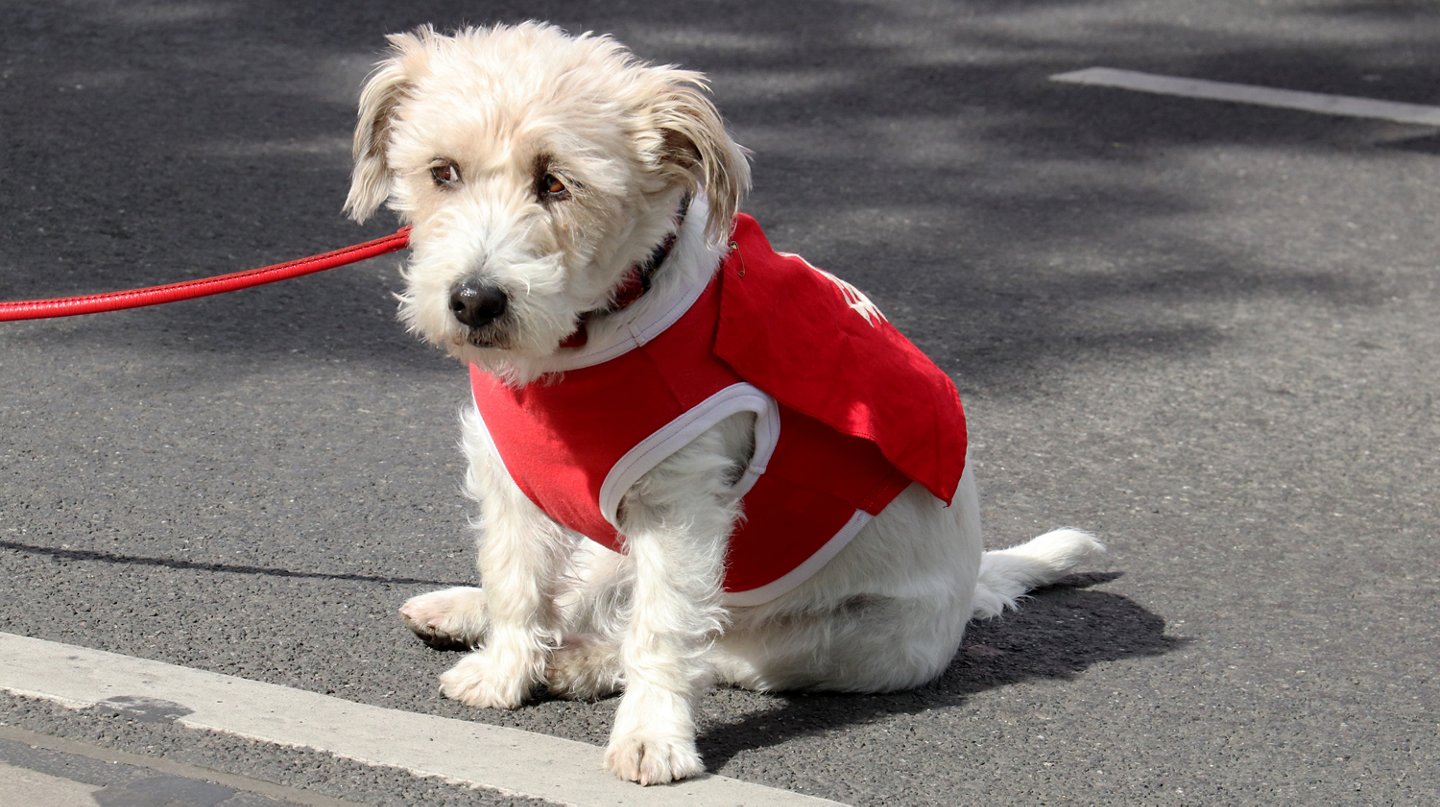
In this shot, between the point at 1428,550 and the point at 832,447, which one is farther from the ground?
the point at 832,447

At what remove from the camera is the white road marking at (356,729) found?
289cm

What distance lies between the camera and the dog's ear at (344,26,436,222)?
2.92m

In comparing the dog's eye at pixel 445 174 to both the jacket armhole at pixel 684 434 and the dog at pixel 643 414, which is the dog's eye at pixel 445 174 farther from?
the jacket armhole at pixel 684 434

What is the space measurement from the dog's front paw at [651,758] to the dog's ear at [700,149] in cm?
92

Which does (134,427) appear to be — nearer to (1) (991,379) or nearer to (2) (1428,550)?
(1) (991,379)

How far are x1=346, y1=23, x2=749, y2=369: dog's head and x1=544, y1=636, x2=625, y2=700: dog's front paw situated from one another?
0.73 m

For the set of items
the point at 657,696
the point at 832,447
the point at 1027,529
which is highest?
the point at 832,447

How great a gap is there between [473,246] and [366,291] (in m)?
3.02

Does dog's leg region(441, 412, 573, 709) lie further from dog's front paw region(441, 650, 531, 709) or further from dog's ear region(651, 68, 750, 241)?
dog's ear region(651, 68, 750, 241)

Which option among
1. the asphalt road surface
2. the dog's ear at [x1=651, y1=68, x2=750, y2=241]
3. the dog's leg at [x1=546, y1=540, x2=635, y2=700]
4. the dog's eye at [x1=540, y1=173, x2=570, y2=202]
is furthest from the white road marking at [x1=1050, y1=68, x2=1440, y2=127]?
the dog's eye at [x1=540, y1=173, x2=570, y2=202]

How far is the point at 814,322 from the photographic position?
3168 millimetres

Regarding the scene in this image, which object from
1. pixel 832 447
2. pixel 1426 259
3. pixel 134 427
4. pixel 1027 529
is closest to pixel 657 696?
pixel 832 447

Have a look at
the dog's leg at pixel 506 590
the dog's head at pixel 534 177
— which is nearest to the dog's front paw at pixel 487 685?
the dog's leg at pixel 506 590

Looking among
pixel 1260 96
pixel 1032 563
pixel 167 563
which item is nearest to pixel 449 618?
pixel 167 563
